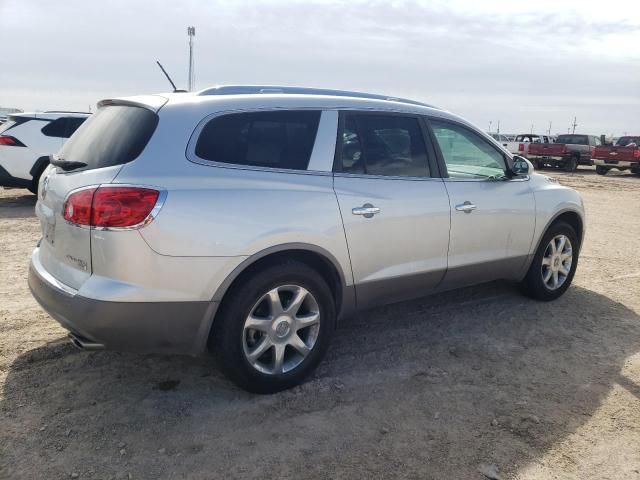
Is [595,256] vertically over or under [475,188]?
under

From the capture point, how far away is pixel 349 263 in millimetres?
3646

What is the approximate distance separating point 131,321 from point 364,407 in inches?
56.5

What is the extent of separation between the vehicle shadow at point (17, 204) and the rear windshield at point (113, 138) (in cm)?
638

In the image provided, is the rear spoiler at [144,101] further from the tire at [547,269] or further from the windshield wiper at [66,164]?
the tire at [547,269]

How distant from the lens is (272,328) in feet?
11.0

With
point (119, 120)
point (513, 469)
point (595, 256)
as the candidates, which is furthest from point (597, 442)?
point (595, 256)

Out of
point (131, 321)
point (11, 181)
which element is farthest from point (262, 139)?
point (11, 181)

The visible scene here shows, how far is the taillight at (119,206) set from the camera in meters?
2.84

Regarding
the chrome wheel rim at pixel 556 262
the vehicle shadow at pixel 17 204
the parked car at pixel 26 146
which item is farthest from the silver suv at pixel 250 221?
the parked car at pixel 26 146

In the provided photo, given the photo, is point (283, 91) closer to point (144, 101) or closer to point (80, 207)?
point (144, 101)

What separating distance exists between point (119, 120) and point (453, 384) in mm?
2657

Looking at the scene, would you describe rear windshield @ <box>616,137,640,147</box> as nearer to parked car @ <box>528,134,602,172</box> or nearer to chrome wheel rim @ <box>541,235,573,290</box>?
parked car @ <box>528,134,602,172</box>

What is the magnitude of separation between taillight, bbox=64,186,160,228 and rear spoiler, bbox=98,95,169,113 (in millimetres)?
573

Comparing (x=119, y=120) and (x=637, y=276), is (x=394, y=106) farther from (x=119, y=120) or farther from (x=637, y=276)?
(x=637, y=276)
